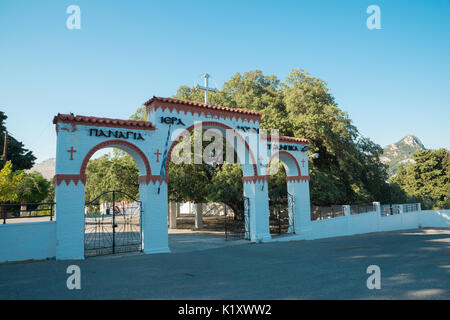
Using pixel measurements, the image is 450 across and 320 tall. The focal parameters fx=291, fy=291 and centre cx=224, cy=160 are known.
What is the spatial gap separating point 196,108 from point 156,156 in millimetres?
2992

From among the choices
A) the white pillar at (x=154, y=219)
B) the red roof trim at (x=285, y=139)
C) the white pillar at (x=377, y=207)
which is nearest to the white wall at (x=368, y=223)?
the white pillar at (x=377, y=207)

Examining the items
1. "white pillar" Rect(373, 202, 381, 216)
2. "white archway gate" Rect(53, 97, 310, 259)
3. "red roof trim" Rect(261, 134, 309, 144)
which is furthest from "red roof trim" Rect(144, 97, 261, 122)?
"white pillar" Rect(373, 202, 381, 216)

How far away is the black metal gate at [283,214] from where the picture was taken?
55.6 feet

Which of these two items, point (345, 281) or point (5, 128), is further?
point (5, 128)

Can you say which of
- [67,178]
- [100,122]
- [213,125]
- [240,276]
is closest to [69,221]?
[67,178]

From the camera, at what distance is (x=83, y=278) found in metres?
7.79

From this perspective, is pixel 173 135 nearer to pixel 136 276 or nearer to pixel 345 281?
pixel 136 276

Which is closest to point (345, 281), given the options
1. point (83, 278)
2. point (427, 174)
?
point (83, 278)

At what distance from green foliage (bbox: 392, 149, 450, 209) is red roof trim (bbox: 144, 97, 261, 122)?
33.5 m

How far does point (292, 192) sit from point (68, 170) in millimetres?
11698

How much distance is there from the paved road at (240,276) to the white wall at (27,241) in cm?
50

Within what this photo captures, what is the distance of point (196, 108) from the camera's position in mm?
13547

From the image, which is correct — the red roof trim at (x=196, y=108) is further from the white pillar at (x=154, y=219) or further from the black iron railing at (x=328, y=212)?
the black iron railing at (x=328, y=212)

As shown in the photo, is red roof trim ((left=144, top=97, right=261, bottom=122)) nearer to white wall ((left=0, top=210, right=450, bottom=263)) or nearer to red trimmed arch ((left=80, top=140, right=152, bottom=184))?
red trimmed arch ((left=80, top=140, right=152, bottom=184))
